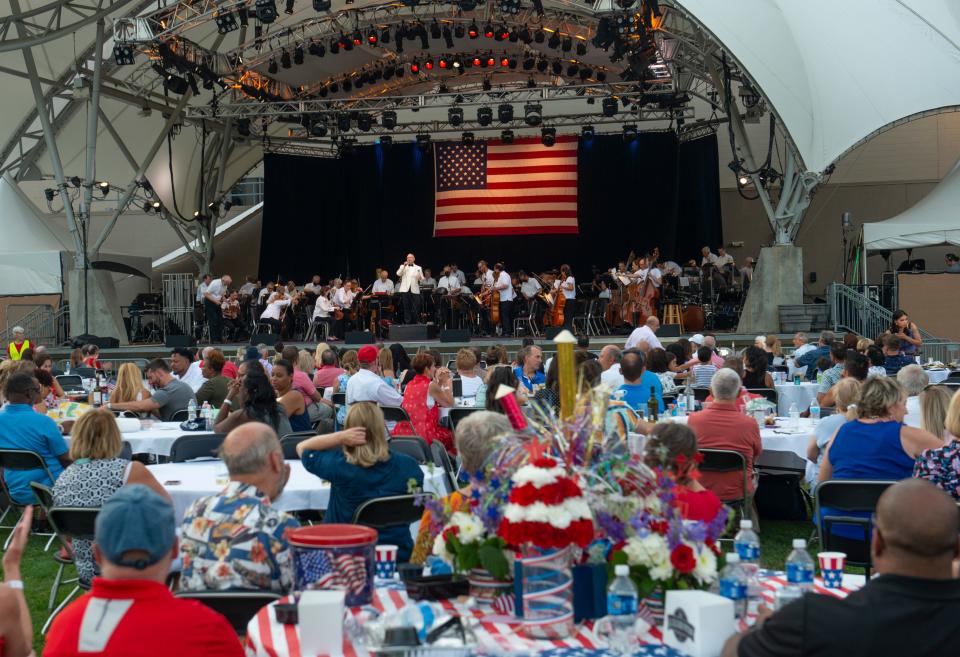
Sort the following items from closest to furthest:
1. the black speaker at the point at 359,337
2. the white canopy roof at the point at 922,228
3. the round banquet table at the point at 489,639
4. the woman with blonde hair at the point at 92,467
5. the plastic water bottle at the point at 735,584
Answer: the round banquet table at the point at 489,639 → the plastic water bottle at the point at 735,584 → the woman with blonde hair at the point at 92,467 → the black speaker at the point at 359,337 → the white canopy roof at the point at 922,228

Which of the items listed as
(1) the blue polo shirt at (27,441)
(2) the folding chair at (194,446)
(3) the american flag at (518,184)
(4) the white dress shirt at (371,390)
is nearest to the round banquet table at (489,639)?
(2) the folding chair at (194,446)

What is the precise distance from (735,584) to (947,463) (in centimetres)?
220

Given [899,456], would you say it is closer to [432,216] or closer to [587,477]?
[587,477]

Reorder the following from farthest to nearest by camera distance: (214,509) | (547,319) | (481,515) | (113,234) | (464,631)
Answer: (113,234)
(547,319)
(214,509)
(481,515)
(464,631)

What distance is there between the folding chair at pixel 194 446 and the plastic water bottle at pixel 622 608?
4.06 meters

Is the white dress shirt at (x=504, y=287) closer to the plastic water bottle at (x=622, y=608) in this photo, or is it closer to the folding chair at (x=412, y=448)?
the folding chair at (x=412, y=448)

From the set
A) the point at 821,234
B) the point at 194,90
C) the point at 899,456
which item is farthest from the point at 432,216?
the point at 899,456

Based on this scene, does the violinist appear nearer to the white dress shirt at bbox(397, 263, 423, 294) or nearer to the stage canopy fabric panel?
the white dress shirt at bbox(397, 263, 423, 294)

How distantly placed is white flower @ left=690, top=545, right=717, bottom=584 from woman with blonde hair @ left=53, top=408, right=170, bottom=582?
117 inches

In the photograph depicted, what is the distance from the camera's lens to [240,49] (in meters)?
22.1

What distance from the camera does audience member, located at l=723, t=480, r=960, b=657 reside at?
7.23 ft

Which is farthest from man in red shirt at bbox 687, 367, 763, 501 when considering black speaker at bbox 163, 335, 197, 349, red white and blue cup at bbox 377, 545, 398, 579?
black speaker at bbox 163, 335, 197, 349

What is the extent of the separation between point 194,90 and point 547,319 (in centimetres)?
799

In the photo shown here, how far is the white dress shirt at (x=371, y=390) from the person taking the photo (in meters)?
8.22
